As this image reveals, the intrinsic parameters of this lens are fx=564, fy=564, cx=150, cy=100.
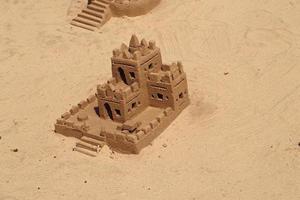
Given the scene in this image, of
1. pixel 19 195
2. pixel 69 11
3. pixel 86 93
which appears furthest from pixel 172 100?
pixel 69 11

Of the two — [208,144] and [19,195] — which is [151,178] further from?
[19,195]

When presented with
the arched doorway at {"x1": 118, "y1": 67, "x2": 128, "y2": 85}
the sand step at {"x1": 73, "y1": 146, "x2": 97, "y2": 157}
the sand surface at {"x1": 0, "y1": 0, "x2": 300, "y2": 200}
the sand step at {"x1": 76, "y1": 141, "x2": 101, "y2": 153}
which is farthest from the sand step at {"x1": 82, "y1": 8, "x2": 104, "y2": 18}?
the sand step at {"x1": 73, "y1": 146, "x2": 97, "y2": 157}

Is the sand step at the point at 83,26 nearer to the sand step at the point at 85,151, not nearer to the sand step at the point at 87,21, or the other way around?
the sand step at the point at 87,21

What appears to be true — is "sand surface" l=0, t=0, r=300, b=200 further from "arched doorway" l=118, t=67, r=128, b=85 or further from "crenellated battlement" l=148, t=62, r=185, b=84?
"arched doorway" l=118, t=67, r=128, b=85

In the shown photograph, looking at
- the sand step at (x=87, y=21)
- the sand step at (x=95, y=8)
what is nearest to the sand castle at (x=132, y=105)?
the sand step at (x=87, y=21)

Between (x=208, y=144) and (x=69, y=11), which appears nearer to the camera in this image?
(x=208, y=144)

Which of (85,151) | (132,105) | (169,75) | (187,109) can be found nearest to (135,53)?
(169,75)
